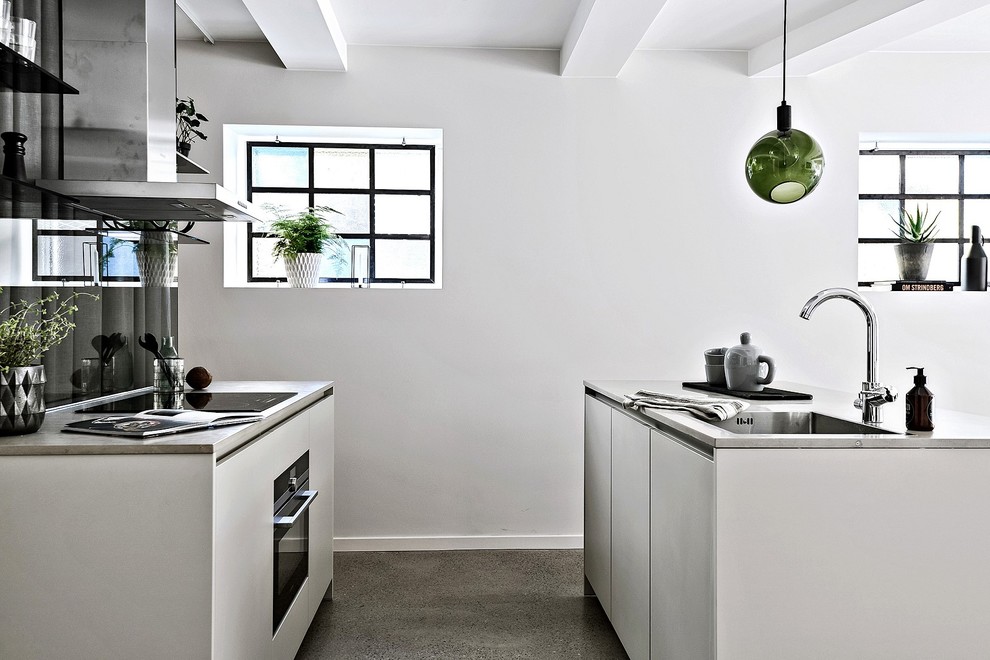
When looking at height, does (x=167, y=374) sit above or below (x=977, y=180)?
below

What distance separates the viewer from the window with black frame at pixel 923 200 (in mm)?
4059

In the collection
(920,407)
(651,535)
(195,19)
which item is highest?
(195,19)

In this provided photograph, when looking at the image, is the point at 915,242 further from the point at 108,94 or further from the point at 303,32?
the point at 108,94

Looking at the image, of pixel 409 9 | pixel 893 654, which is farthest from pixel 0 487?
pixel 409 9

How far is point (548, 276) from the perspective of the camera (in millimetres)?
3764

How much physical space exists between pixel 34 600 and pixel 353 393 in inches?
88.8

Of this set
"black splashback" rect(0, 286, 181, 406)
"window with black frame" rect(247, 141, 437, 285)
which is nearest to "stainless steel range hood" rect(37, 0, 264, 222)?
"black splashback" rect(0, 286, 181, 406)

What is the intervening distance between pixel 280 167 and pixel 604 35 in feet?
5.99

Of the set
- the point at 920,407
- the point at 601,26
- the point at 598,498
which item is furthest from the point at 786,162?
the point at 598,498

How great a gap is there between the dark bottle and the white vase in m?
3.37

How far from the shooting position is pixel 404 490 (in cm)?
375

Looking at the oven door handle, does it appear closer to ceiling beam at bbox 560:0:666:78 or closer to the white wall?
the white wall

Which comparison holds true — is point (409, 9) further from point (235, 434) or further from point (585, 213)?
point (235, 434)

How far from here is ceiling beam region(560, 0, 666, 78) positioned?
9.52 ft
